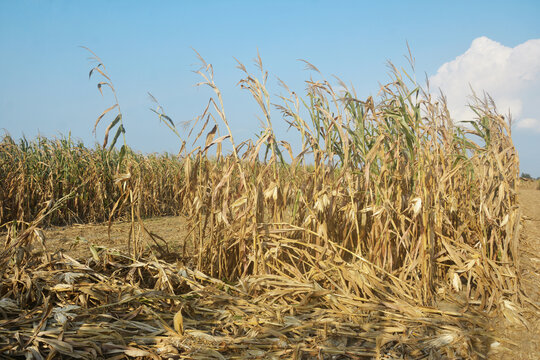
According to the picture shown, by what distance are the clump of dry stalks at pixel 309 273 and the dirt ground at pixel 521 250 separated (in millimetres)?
105

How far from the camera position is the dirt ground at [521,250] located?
1.99 m

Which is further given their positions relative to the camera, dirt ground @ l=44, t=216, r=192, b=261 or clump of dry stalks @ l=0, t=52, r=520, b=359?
dirt ground @ l=44, t=216, r=192, b=261

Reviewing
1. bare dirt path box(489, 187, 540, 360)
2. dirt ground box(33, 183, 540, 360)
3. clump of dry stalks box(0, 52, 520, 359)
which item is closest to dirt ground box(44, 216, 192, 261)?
dirt ground box(33, 183, 540, 360)

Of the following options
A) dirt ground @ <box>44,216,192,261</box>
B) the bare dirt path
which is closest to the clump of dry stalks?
the bare dirt path

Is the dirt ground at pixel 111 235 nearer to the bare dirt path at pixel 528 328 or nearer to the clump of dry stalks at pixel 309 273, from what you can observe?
the clump of dry stalks at pixel 309 273

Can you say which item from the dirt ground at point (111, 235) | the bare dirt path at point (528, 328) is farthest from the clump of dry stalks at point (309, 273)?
the dirt ground at point (111, 235)

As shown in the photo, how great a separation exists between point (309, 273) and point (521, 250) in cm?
245

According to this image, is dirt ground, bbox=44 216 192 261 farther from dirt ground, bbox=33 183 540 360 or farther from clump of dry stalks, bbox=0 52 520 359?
clump of dry stalks, bbox=0 52 520 359

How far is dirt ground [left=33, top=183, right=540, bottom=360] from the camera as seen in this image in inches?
78.3

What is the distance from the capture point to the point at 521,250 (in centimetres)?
376

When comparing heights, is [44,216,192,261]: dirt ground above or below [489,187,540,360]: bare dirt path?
above

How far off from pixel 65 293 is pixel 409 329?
1.71 m

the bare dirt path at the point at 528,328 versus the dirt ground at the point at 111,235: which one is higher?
the dirt ground at the point at 111,235

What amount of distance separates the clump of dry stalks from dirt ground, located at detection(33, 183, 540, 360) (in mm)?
105
